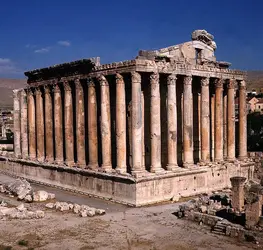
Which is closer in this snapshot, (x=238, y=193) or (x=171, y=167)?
(x=238, y=193)

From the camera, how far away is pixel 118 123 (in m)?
21.9

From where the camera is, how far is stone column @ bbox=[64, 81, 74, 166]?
2662 cm

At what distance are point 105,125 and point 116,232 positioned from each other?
7939 millimetres

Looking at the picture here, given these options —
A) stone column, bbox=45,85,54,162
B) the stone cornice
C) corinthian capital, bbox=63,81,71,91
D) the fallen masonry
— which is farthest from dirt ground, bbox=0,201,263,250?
stone column, bbox=45,85,54,162

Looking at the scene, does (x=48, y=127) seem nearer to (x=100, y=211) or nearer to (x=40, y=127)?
(x=40, y=127)

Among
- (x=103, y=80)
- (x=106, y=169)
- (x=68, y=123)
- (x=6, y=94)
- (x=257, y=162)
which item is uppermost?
(x=6, y=94)

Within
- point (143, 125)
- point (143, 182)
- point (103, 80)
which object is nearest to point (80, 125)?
point (103, 80)

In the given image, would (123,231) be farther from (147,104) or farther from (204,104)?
(204,104)

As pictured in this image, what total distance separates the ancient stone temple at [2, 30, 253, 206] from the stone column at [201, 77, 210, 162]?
6 centimetres

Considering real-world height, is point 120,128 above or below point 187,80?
below

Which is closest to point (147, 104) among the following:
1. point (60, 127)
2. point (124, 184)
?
point (124, 184)

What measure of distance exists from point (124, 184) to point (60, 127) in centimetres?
854

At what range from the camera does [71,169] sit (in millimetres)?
25406

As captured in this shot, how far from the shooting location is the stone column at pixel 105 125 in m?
23.0
